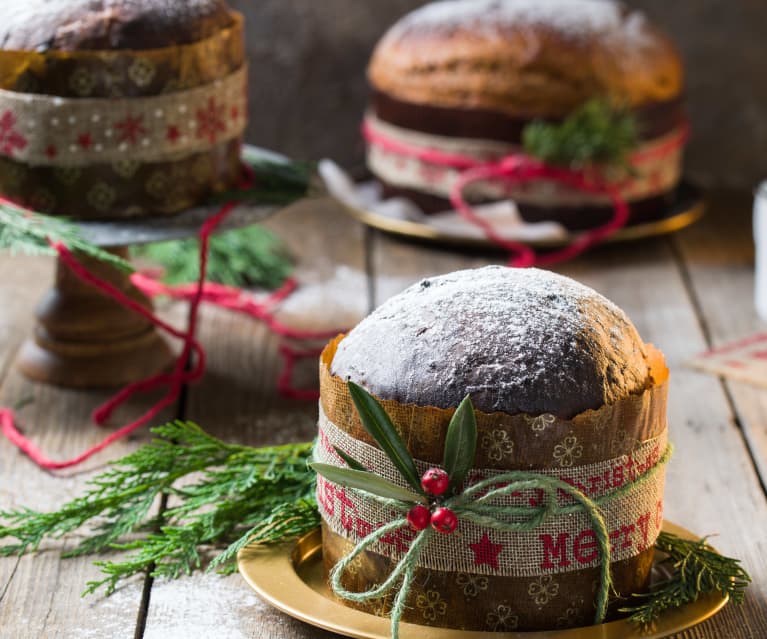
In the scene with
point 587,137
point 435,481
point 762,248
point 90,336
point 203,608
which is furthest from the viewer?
point 587,137

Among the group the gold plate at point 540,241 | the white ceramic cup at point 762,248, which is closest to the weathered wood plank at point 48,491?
the gold plate at point 540,241

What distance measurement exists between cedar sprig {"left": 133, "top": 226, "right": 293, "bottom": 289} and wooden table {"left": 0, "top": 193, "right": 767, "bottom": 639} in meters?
0.06

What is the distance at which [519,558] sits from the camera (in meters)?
0.80

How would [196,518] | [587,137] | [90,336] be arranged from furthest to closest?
[587,137] < [90,336] < [196,518]

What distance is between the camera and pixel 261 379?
55.7 inches

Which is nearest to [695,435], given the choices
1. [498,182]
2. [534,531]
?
[534,531]

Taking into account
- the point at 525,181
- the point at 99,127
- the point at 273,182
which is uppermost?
the point at 99,127

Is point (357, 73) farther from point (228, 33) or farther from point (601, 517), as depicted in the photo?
point (601, 517)

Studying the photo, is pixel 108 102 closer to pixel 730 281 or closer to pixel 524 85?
pixel 524 85

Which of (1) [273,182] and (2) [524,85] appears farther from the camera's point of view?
(2) [524,85]

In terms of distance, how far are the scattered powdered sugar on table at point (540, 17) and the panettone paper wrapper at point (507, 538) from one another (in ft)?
3.31

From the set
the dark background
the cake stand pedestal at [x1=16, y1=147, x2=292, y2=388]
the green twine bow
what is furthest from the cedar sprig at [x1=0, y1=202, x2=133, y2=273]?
the dark background

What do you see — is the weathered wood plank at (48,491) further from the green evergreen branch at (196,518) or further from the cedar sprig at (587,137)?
the cedar sprig at (587,137)

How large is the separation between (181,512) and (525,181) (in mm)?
906
